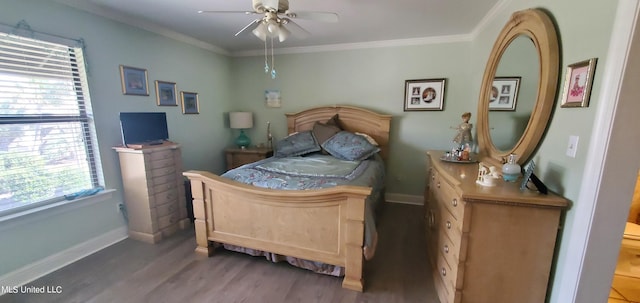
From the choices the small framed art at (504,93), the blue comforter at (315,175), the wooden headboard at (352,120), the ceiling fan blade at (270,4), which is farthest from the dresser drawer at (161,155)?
the small framed art at (504,93)

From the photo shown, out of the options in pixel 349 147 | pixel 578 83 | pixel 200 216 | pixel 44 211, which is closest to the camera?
pixel 578 83

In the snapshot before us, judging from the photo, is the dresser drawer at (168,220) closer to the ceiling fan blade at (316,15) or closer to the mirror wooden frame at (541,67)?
the ceiling fan blade at (316,15)

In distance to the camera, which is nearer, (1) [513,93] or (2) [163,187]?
(1) [513,93]

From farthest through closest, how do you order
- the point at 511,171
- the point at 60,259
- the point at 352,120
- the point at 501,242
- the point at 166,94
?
the point at 352,120, the point at 166,94, the point at 60,259, the point at 511,171, the point at 501,242

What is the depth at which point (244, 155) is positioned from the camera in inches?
153

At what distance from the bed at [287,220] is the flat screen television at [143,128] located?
904mm

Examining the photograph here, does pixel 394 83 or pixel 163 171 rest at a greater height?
pixel 394 83

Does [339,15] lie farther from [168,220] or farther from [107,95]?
[168,220]

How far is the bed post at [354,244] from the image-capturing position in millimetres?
1733

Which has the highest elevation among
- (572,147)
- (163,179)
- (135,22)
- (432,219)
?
(135,22)

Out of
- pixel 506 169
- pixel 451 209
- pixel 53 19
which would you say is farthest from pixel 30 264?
pixel 506 169

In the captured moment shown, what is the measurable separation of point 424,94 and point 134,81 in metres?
3.57

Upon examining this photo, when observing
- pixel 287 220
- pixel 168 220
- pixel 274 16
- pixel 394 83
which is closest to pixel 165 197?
pixel 168 220

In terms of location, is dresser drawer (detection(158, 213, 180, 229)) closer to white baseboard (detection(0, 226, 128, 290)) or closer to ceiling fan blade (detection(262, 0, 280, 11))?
white baseboard (detection(0, 226, 128, 290))
